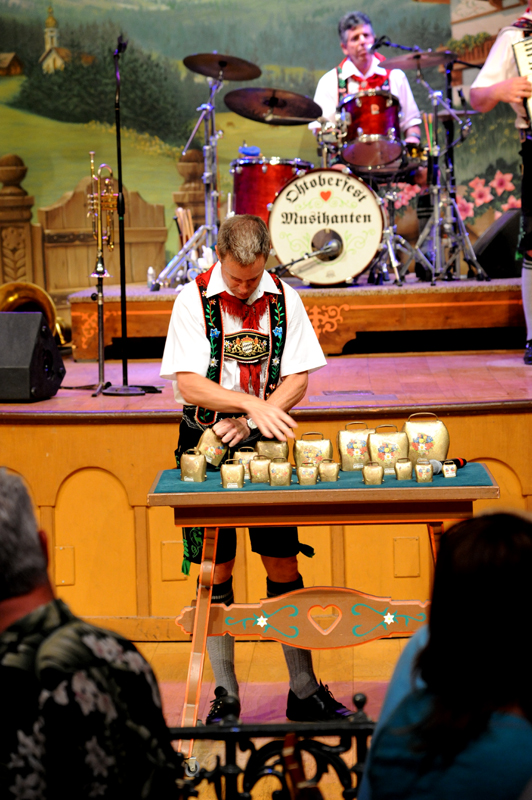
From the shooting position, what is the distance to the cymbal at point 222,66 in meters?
6.39

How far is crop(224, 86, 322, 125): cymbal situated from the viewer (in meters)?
6.47

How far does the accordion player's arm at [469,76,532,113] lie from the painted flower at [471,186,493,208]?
3.53m

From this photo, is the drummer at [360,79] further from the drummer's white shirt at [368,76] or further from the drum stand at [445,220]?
the drum stand at [445,220]

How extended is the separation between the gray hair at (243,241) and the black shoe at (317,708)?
1.41 metres

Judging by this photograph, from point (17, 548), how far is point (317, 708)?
1945 mm

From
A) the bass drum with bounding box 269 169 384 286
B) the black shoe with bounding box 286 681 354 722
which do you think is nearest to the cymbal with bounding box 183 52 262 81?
the bass drum with bounding box 269 169 384 286

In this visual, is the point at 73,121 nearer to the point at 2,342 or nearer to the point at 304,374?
the point at 2,342

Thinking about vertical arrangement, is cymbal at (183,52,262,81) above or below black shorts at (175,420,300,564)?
above

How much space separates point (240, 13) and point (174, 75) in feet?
2.69

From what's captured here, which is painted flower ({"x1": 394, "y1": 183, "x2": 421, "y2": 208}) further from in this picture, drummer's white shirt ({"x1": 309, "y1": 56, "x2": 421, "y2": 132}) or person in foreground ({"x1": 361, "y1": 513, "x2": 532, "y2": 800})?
person in foreground ({"x1": 361, "y1": 513, "x2": 532, "y2": 800})

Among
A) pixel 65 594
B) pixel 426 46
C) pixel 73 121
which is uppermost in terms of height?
pixel 426 46

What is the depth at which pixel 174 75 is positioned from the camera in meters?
8.55

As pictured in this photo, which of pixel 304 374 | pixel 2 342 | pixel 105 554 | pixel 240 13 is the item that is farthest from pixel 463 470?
pixel 240 13

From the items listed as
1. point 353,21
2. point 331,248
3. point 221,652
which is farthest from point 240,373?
point 353,21
